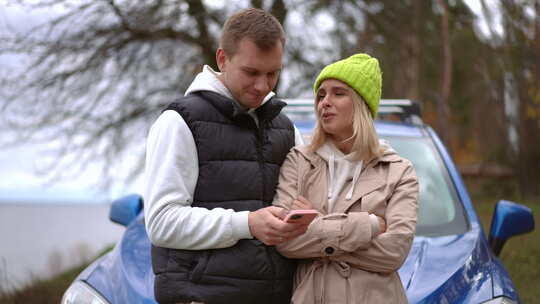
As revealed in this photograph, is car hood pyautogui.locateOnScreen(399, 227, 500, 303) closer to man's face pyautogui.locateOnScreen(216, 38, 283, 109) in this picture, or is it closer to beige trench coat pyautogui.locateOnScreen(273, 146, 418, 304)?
beige trench coat pyautogui.locateOnScreen(273, 146, 418, 304)

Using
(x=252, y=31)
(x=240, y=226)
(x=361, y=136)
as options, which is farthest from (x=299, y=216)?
(x=252, y=31)

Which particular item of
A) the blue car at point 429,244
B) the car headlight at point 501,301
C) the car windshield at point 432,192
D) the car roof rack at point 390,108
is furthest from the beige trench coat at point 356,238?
the car roof rack at point 390,108

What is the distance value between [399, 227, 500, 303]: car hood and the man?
74 centimetres

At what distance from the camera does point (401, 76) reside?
11.4 metres

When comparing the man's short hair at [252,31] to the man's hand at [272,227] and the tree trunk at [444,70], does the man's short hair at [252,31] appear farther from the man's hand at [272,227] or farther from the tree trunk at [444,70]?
the tree trunk at [444,70]

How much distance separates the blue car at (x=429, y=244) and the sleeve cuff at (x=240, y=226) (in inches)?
29.2

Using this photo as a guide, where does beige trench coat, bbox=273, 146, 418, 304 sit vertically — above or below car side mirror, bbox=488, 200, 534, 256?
above

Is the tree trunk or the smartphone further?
the tree trunk

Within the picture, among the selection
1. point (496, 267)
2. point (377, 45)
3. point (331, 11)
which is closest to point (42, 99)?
point (331, 11)

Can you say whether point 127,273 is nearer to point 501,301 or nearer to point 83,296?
point 83,296

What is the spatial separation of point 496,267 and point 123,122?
766 cm

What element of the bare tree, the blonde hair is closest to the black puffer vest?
the blonde hair

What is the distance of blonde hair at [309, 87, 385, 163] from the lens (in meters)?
2.30

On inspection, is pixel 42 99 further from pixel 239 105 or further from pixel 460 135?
pixel 460 135
